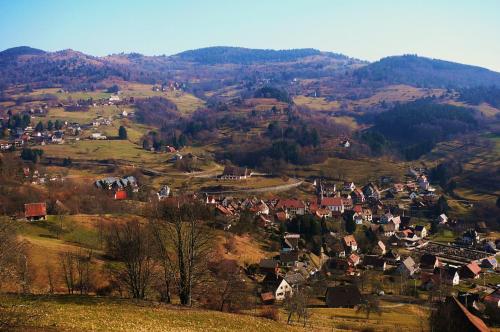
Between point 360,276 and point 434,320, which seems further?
point 360,276

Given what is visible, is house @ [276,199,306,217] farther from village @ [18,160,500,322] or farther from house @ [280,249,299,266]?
house @ [280,249,299,266]

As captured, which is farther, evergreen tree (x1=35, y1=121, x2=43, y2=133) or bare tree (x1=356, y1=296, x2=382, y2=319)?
evergreen tree (x1=35, y1=121, x2=43, y2=133)

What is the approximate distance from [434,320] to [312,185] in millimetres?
77836

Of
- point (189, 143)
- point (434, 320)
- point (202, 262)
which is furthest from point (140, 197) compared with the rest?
point (189, 143)

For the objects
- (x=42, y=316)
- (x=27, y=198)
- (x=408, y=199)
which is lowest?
(x=408, y=199)

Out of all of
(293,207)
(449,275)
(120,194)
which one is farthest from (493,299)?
(120,194)

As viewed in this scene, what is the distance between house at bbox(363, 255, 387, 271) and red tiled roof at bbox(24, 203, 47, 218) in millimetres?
37327

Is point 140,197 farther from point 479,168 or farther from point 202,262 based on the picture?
point 479,168

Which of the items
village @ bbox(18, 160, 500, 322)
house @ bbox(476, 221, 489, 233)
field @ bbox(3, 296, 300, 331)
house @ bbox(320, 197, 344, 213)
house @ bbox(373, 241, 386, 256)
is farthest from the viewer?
house @ bbox(320, 197, 344, 213)

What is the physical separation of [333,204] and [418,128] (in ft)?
287

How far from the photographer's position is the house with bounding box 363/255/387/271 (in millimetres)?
57375

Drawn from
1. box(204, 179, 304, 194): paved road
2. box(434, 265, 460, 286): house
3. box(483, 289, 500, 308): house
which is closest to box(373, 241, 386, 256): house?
box(434, 265, 460, 286): house

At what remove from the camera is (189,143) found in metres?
149

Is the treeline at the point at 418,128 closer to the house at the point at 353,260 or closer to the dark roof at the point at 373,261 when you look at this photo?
the house at the point at 353,260
